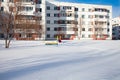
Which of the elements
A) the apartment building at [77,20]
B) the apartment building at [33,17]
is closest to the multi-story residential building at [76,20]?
the apartment building at [77,20]

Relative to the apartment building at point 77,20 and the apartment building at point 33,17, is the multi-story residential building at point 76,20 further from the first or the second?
the apartment building at point 33,17

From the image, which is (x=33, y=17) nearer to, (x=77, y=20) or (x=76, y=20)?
(x=76, y=20)

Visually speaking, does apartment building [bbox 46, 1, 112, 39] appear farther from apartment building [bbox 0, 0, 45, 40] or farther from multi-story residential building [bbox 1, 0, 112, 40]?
apartment building [bbox 0, 0, 45, 40]

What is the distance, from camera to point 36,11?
45906 mm

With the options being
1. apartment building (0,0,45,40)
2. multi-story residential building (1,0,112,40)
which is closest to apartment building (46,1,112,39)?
multi-story residential building (1,0,112,40)

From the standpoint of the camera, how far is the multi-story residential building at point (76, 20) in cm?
5178

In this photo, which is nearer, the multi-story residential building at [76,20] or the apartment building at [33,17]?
the apartment building at [33,17]

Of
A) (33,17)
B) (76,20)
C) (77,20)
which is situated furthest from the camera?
(77,20)

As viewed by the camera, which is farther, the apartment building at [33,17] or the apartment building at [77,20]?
the apartment building at [77,20]

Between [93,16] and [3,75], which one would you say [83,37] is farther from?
[3,75]

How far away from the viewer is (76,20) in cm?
5375

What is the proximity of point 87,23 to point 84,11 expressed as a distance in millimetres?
4156

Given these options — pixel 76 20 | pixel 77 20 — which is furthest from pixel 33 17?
pixel 77 20

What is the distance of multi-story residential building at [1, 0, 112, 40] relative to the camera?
51781 millimetres
